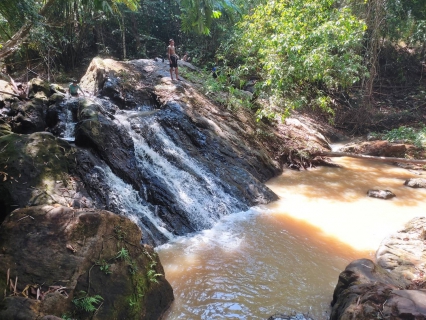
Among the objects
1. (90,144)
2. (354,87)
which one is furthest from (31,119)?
(354,87)

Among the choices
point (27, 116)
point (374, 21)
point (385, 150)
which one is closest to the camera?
point (27, 116)

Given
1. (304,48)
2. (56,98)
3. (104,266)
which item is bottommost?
(104,266)

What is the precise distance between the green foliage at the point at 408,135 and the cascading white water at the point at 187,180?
33.2 feet

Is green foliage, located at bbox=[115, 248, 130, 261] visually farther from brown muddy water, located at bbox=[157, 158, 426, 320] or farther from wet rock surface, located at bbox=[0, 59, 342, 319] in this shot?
brown muddy water, located at bbox=[157, 158, 426, 320]

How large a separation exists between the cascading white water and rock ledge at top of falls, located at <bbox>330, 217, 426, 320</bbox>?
3.30m

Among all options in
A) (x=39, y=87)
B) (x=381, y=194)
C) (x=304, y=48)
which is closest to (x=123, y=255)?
(x=39, y=87)

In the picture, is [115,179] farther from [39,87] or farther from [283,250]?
[39,87]

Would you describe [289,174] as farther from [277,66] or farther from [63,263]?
[63,263]

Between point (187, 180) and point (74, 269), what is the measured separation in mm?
4685

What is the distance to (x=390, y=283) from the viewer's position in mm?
4316

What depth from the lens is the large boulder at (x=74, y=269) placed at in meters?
2.98

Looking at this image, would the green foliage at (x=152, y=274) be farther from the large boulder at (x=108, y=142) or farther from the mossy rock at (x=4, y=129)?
the mossy rock at (x=4, y=129)

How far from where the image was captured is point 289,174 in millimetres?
10938

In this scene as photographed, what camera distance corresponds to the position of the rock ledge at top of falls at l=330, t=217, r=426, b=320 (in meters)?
3.11
